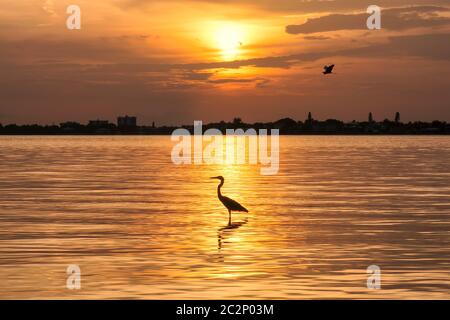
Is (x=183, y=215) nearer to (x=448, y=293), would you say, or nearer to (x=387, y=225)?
(x=387, y=225)

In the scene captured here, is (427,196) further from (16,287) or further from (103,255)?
(16,287)

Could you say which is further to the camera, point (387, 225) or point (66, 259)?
point (387, 225)

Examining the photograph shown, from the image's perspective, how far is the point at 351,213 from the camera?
36594 millimetres

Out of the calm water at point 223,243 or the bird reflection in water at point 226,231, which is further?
the bird reflection in water at point 226,231

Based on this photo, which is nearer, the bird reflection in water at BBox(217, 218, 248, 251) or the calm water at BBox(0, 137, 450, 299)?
the calm water at BBox(0, 137, 450, 299)

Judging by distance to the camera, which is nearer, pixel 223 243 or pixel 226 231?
pixel 223 243

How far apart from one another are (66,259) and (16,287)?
13.1 feet
